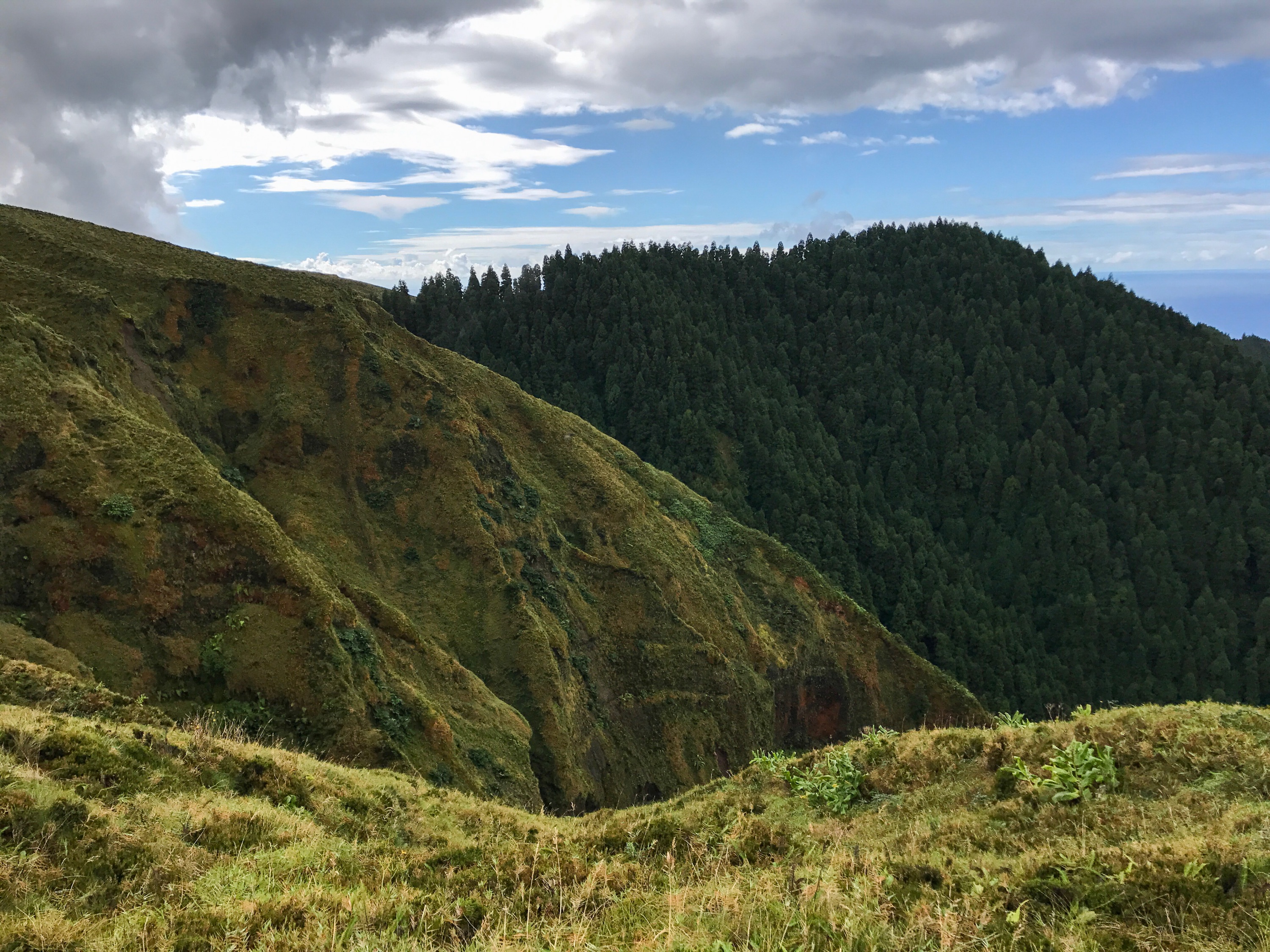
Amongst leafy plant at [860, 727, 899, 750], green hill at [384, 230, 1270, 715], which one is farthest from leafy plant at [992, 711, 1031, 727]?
green hill at [384, 230, 1270, 715]

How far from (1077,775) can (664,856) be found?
5.27 m

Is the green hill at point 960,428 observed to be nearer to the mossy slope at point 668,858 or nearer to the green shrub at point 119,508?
the green shrub at point 119,508

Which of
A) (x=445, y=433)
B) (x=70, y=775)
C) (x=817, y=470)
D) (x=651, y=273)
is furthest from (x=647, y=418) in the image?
(x=70, y=775)

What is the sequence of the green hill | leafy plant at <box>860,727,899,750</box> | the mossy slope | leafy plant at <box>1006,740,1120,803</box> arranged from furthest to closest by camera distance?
the green hill < leafy plant at <box>860,727,899,750</box> < leafy plant at <box>1006,740,1120,803</box> < the mossy slope

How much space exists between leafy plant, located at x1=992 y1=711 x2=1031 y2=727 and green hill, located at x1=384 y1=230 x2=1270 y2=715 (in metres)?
85.5

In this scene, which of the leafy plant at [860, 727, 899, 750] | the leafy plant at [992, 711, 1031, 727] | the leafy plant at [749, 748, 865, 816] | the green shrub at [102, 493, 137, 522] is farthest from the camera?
the green shrub at [102, 493, 137, 522]

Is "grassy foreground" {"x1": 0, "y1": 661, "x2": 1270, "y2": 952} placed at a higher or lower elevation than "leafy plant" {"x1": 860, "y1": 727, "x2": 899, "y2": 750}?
higher

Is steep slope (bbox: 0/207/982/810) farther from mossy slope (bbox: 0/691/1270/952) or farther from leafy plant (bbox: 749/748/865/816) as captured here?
leafy plant (bbox: 749/748/865/816)

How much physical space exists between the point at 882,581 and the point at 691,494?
166ft

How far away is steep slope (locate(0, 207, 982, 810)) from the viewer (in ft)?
73.3

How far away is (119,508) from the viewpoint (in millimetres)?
22828

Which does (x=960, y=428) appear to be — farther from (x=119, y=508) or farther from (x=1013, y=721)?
(x=119, y=508)

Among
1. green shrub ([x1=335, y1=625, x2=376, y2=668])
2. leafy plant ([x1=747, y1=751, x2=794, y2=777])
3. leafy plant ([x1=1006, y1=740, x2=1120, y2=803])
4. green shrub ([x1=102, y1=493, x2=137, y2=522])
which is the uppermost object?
green shrub ([x1=102, y1=493, x2=137, y2=522])

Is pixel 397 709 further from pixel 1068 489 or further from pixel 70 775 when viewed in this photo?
pixel 1068 489
